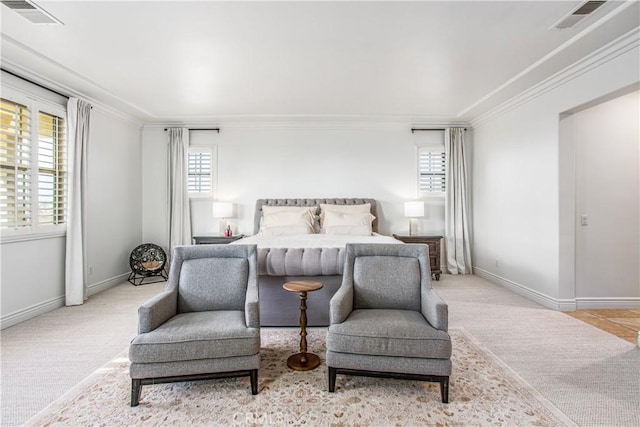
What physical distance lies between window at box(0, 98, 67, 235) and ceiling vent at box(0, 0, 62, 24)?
4.45ft

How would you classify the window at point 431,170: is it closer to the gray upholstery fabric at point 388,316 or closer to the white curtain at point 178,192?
the gray upholstery fabric at point 388,316

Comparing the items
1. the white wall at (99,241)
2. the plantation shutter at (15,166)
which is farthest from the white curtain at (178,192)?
the plantation shutter at (15,166)

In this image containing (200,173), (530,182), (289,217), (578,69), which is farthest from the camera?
(200,173)

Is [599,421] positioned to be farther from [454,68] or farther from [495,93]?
[495,93]

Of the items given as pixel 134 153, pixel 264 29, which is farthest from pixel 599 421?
pixel 134 153

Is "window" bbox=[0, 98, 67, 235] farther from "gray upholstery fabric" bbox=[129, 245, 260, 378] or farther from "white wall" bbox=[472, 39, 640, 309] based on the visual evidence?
"white wall" bbox=[472, 39, 640, 309]

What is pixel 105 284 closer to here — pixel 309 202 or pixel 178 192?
pixel 178 192

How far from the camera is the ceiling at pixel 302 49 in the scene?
2.53 metres

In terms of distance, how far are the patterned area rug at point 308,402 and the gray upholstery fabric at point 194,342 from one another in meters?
0.33

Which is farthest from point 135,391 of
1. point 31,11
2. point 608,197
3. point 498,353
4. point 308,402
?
point 608,197

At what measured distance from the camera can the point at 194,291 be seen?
2.52 m

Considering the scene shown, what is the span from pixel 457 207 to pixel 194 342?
515 cm

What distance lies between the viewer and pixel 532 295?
423cm

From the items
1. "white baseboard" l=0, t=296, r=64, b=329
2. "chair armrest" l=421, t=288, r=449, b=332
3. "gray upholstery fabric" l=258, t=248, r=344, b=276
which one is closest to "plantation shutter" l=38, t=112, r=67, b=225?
"white baseboard" l=0, t=296, r=64, b=329
